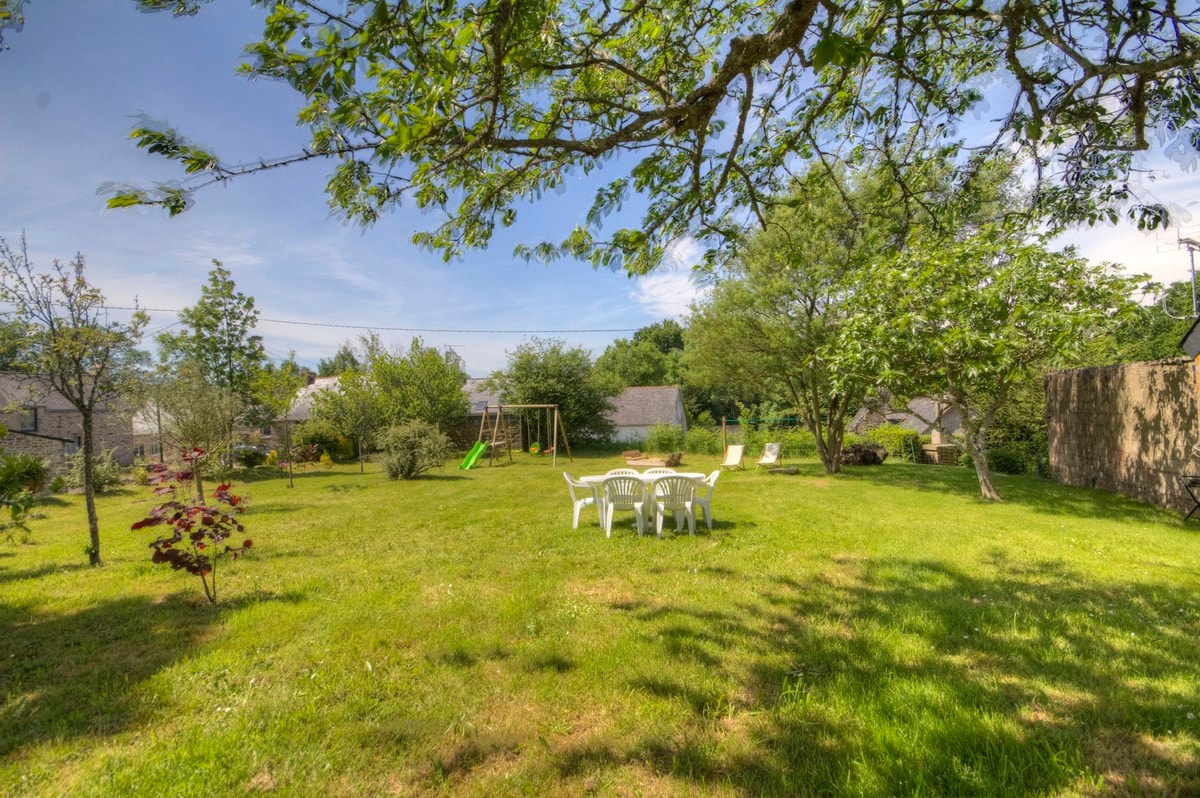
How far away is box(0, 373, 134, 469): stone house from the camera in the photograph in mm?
18953

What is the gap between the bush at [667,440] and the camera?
24797 millimetres

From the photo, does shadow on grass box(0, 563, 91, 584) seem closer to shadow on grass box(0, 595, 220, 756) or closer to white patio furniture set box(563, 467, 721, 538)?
shadow on grass box(0, 595, 220, 756)

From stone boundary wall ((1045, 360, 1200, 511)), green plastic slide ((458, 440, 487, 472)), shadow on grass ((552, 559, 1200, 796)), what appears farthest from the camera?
green plastic slide ((458, 440, 487, 472))

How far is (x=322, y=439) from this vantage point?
25.3 metres

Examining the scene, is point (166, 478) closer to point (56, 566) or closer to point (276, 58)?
point (56, 566)

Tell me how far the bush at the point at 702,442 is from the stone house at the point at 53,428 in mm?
20700

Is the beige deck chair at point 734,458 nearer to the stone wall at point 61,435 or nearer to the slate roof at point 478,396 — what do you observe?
the slate roof at point 478,396

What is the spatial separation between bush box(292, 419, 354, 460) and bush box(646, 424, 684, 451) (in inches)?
604

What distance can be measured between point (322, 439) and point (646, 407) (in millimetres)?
19326

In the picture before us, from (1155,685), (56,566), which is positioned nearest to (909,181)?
(1155,685)

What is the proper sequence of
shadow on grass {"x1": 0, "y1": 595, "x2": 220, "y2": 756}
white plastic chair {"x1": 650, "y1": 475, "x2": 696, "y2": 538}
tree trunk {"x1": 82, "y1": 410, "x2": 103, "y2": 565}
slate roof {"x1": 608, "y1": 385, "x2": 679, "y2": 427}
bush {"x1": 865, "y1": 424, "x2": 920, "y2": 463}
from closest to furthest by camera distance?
shadow on grass {"x1": 0, "y1": 595, "x2": 220, "y2": 756} < tree trunk {"x1": 82, "y1": 410, "x2": 103, "y2": 565} < white plastic chair {"x1": 650, "y1": 475, "x2": 696, "y2": 538} < bush {"x1": 865, "y1": 424, "x2": 920, "y2": 463} < slate roof {"x1": 608, "y1": 385, "x2": 679, "y2": 427}

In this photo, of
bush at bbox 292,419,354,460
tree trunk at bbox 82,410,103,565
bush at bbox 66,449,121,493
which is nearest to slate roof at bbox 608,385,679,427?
bush at bbox 292,419,354,460

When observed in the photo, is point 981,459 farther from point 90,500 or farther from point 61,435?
point 61,435

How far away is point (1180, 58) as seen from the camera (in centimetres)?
271
